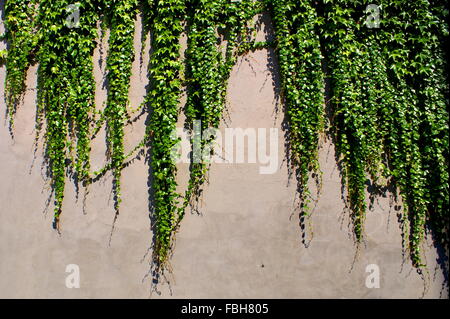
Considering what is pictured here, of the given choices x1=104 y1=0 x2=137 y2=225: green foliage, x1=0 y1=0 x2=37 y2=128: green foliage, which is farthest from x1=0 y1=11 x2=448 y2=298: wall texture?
x1=0 y1=0 x2=37 y2=128: green foliage

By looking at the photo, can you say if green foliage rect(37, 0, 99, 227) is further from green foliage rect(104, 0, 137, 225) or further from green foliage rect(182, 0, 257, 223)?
green foliage rect(182, 0, 257, 223)

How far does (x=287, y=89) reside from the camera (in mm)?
3521

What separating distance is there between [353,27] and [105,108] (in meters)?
2.56

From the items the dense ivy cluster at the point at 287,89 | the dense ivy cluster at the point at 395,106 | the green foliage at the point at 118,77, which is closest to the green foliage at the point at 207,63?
the dense ivy cluster at the point at 287,89

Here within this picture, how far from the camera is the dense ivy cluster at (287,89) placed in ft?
11.3

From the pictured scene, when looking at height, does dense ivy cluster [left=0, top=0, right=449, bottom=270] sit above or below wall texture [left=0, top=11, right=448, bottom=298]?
above

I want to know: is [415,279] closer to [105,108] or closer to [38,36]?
[105,108]

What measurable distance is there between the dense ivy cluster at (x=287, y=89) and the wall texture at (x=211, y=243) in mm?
125

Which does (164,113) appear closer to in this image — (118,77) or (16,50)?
(118,77)

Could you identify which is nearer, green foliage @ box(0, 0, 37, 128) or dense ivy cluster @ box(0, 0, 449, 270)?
dense ivy cluster @ box(0, 0, 449, 270)

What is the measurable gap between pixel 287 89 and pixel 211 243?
1649mm

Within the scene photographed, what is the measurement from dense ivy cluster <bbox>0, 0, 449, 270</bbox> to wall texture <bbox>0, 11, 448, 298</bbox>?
13cm

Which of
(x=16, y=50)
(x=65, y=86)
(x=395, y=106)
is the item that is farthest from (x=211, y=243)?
(x=16, y=50)

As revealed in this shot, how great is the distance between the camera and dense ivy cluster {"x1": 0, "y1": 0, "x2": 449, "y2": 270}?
3.46 meters
